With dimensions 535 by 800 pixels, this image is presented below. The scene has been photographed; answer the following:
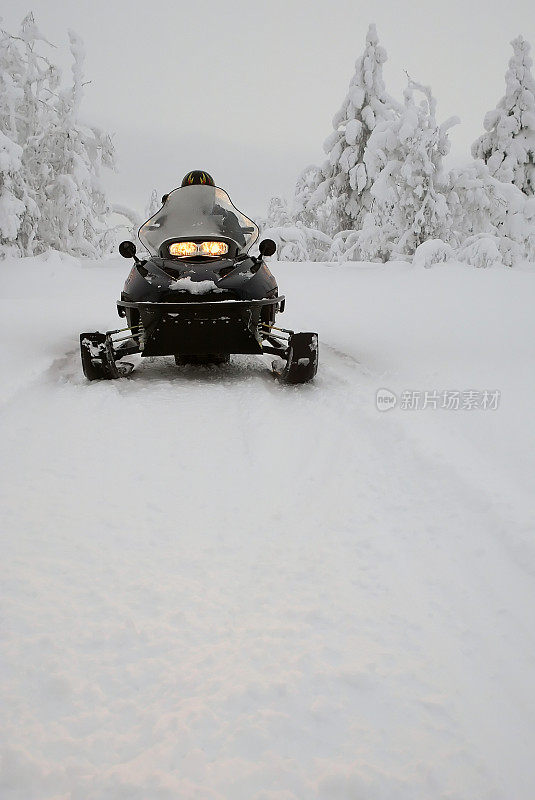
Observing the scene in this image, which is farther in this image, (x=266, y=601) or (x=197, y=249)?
(x=197, y=249)

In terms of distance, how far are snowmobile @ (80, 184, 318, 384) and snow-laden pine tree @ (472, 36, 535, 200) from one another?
814 inches

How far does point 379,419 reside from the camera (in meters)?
4.39

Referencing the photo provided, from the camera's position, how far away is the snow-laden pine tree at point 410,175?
19.0 m

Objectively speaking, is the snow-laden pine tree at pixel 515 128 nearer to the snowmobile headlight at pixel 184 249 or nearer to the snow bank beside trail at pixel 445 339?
the snow bank beside trail at pixel 445 339

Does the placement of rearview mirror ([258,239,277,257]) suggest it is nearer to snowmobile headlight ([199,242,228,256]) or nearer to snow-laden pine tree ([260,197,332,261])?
snowmobile headlight ([199,242,228,256])

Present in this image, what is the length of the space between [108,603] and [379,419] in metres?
2.76

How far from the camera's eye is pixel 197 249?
638 cm

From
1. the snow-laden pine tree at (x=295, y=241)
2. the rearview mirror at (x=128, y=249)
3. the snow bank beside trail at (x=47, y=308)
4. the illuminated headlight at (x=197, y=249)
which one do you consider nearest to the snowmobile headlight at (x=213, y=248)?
the illuminated headlight at (x=197, y=249)

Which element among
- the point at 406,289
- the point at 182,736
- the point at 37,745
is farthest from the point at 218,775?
the point at 406,289

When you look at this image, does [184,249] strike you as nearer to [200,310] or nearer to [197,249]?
[197,249]

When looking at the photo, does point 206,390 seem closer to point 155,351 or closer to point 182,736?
point 155,351

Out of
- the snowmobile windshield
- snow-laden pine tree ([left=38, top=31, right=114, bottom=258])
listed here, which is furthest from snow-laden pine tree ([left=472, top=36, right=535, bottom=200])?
the snowmobile windshield
